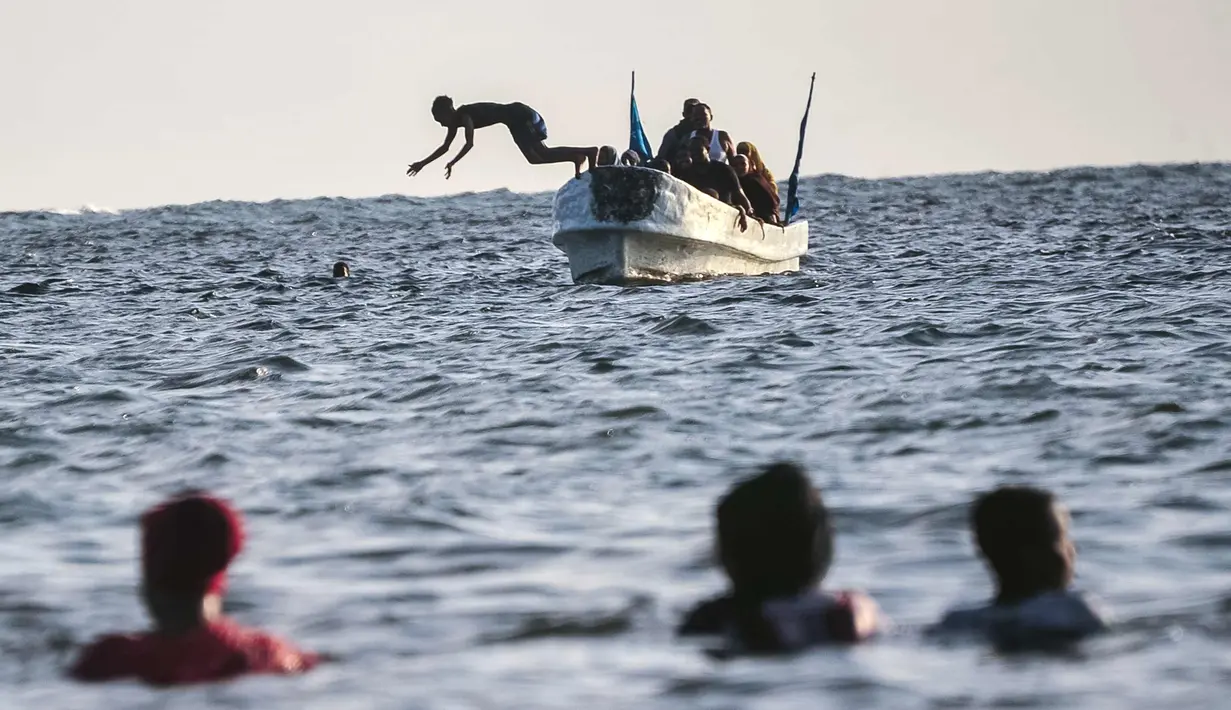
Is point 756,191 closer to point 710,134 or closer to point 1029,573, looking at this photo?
point 710,134

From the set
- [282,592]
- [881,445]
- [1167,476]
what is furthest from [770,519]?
[881,445]

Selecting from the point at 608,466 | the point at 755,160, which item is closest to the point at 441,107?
the point at 755,160

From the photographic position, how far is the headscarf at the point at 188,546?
201 inches

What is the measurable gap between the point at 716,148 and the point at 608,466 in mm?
13281

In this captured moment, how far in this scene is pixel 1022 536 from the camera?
5.55 meters

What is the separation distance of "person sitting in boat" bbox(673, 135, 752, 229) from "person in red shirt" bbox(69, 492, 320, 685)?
17.4 metres

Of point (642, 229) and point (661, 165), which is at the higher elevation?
point (661, 165)

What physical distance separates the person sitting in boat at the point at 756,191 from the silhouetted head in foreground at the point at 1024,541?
17834 millimetres

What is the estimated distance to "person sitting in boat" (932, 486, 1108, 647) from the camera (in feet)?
18.1

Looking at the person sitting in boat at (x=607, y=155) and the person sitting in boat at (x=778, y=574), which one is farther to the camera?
the person sitting in boat at (x=607, y=155)

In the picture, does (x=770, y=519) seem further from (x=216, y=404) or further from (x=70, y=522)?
(x=216, y=404)

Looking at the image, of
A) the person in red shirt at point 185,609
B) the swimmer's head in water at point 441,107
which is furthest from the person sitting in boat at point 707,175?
the person in red shirt at point 185,609

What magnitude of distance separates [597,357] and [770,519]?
31.2ft

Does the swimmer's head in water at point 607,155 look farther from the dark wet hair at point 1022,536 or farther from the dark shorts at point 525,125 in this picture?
the dark wet hair at point 1022,536
